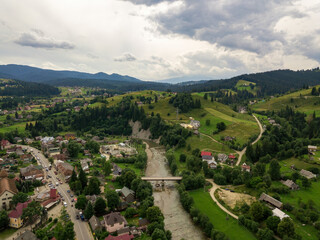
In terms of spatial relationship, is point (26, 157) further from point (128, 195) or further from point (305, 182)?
point (305, 182)

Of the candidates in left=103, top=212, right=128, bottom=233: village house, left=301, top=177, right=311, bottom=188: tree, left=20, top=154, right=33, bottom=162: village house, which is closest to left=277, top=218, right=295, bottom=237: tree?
left=301, top=177, right=311, bottom=188: tree

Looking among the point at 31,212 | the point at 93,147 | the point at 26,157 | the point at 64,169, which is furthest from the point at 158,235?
the point at 26,157

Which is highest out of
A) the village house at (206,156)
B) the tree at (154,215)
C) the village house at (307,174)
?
the village house at (307,174)

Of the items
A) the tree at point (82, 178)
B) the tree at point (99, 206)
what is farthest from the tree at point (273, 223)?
the tree at point (82, 178)

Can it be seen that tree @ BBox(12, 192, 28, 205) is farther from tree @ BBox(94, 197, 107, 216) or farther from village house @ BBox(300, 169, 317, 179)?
village house @ BBox(300, 169, 317, 179)

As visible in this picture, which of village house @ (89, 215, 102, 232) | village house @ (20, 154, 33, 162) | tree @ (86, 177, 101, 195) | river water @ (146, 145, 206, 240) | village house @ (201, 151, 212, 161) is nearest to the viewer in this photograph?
village house @ (89, 215, 102, 232)

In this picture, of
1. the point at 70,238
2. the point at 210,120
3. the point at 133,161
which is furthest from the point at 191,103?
the point at 70,238

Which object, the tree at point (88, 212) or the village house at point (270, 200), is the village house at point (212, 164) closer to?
the village house at point (270, 200)
